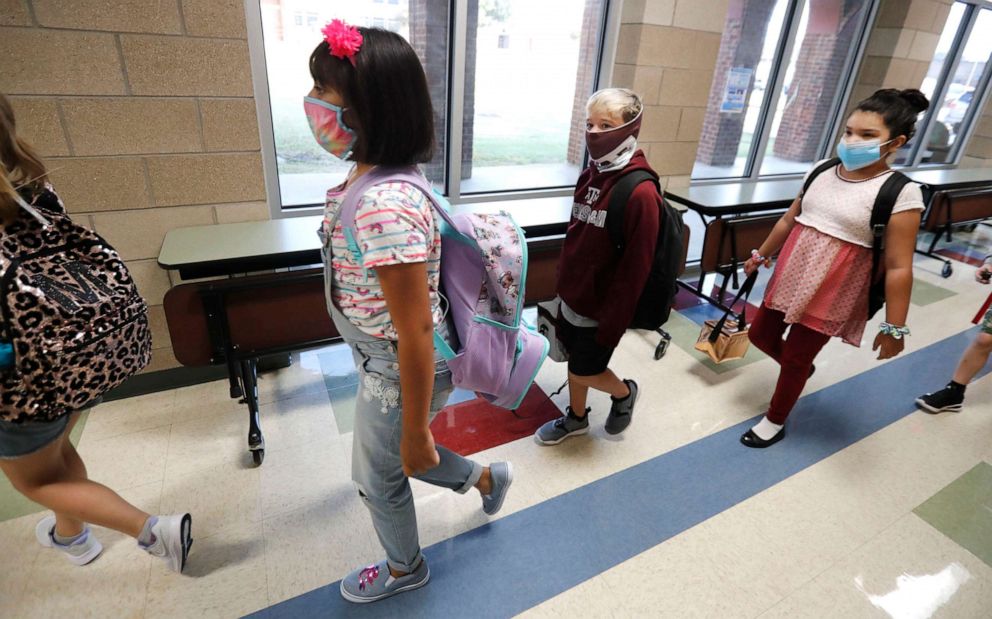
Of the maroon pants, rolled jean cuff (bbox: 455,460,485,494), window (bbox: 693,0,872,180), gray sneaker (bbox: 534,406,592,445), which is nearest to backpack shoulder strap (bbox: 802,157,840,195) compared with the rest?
the maroon pants

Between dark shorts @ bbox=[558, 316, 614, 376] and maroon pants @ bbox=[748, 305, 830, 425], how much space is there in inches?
30.2

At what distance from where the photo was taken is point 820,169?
6.05 feet

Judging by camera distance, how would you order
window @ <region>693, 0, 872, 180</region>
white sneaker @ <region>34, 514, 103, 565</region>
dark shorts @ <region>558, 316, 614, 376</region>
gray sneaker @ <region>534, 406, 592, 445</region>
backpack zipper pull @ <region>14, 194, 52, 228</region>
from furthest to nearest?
window @ <region>693, 0, 872, 180</region>
gray sneaker @ <region>534, 406, 592, 445</region>
dark shorts @ <region>558, 316, 614, 376</region>
white sneaker @ <region>34, 514, 103, 565</region>
backpack zipper pull @ <region>14, 194, 52, 228</region>

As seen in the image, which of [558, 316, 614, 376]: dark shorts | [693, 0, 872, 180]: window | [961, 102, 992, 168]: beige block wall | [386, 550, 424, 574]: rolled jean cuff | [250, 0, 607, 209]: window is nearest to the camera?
[386, 550, 424, 574]: rolled jean cuff

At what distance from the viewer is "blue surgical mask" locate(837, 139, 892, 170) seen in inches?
62.6

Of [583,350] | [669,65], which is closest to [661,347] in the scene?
[583,350]

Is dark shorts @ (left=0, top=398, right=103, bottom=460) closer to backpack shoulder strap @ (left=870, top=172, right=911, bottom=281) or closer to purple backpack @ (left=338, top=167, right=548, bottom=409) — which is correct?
purple backpack @ (left=338, top=167, right=548, bottom=409)

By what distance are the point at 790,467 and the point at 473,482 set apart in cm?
139

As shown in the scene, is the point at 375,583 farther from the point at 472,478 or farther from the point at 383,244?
the point at 383,244

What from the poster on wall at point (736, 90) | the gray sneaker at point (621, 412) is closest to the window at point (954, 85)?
the poster on wall at point (736, 90)

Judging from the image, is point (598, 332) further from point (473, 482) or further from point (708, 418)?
point (708, 418)

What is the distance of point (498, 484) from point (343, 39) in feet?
4.26

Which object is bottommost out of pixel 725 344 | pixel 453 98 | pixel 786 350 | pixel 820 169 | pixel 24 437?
pixel 725 344

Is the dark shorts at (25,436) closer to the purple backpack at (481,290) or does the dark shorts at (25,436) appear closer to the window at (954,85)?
the purple backpack at (481,290)
